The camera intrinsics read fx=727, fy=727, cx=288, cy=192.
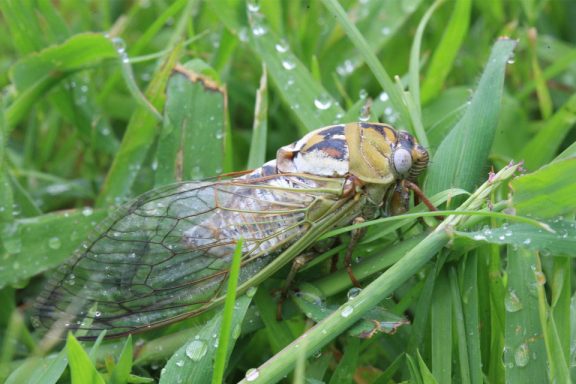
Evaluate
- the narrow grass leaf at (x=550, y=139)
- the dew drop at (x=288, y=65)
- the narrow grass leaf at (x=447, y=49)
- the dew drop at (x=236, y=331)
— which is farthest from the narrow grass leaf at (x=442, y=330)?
the narrow grass leaf at (x=447, y=49)

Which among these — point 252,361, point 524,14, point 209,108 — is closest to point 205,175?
point 209,108

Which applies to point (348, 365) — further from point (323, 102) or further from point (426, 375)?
point (323, 102)

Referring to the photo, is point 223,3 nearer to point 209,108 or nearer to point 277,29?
point 277,29

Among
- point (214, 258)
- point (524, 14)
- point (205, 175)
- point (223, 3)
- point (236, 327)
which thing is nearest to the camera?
point (236, 327)

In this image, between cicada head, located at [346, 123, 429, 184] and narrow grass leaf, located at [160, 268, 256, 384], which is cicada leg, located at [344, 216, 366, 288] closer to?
cicada head, located at [346, 123, 429, 184]

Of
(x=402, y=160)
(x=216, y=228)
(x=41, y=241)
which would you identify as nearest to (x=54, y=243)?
(x=41, y=241)

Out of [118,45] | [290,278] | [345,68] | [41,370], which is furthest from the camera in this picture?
[345,68]
